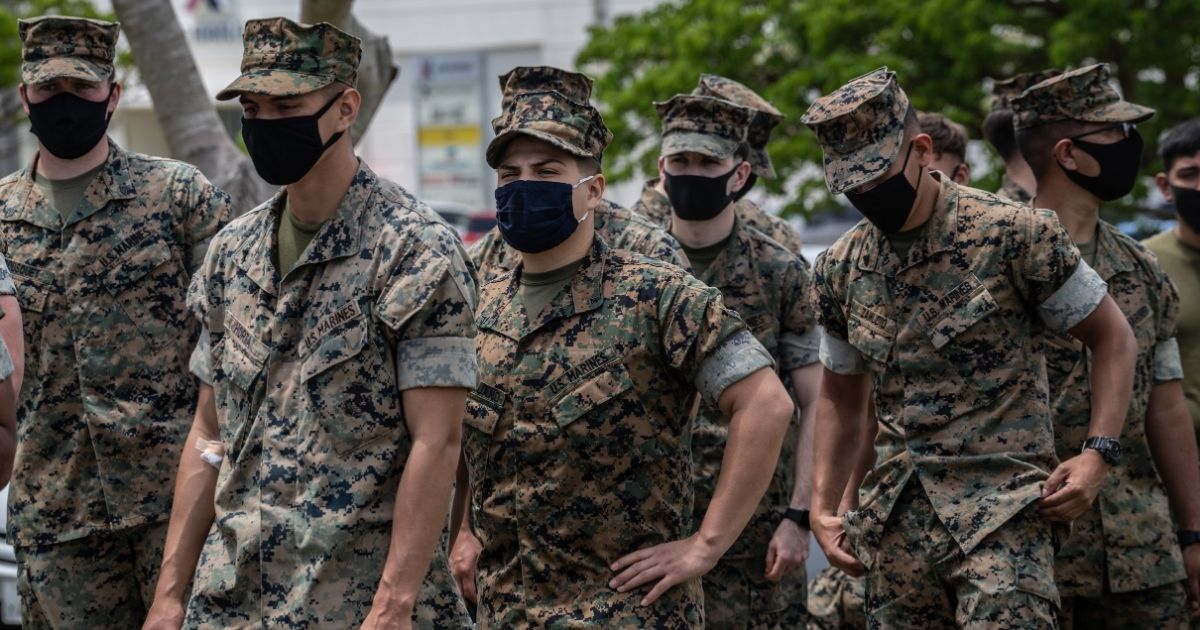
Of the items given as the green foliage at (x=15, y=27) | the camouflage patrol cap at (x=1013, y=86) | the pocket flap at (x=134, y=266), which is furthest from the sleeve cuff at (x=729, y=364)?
the green foliage at (x=15, y=27)

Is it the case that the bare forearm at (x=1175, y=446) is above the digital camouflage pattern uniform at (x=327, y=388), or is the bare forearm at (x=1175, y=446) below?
below

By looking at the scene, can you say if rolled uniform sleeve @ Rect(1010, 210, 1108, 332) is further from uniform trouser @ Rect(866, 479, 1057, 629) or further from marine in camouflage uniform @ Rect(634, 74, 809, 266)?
marine in camouflage uniform @ Rect(634, 74, 809, 266)

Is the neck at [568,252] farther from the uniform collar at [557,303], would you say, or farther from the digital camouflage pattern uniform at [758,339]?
the digital camouflage pattern uniform at [758,339]

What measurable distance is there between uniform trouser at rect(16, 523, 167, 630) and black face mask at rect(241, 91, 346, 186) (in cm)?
191

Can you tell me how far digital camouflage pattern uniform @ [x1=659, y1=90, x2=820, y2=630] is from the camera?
5.86m

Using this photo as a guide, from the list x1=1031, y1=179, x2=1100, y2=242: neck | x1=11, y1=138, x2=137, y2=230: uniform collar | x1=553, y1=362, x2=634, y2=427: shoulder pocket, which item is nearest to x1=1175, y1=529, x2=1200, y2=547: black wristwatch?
x1=1031, y1=179, x2=1100, y2=242: neck

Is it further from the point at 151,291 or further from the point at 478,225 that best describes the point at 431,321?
the point at 478,225

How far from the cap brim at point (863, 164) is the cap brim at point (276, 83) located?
155cm

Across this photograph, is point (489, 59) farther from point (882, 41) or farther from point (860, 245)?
point (860, 245)

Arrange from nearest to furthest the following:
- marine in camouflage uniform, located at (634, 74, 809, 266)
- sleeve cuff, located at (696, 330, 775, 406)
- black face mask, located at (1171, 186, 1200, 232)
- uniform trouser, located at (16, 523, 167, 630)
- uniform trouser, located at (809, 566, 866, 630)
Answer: sleeve cuff, located at (696, 330, 775, 406) < uniform trouser, located at (16, 523, 167, 630) < black face mask, located at (1171, 186, 1200, 232) < uniform trouser, located at (809, 566, 866, 630) < marine in camouflage uniform, located at (634, 74, 809, 266)

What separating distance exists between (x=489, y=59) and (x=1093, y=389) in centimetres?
2501

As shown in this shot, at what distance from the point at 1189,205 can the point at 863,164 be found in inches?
88.9

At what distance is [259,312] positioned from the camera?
3.96 meters

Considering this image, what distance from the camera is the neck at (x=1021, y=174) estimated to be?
21.0 ft
